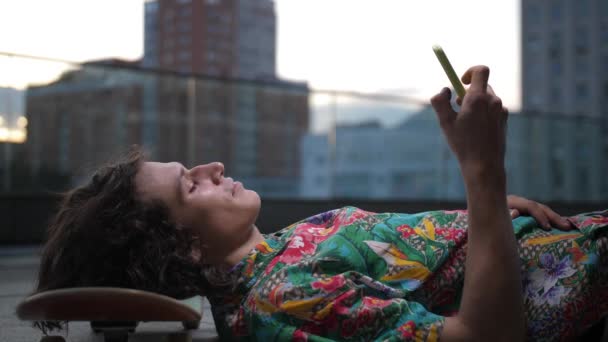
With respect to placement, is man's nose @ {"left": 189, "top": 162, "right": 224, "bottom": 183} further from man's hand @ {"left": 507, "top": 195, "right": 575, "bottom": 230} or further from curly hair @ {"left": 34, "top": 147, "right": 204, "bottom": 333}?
man's hand @ {"left": 507, "top": 195, "right": 575, "bottom": 230}

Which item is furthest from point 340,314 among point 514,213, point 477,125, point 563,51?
point 563,51

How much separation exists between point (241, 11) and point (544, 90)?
22.3m

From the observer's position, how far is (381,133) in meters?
8.16

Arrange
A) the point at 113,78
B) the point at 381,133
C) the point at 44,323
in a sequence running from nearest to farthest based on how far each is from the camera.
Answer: the point at 44,323 → the point at 113,78 → the point at 381,133

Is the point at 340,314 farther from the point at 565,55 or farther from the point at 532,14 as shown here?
the point at 565,55

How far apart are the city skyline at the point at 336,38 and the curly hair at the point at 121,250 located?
1.86 m

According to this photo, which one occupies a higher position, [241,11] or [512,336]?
[241,11]

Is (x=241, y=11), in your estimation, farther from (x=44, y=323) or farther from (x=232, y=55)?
(x=44, y=323)

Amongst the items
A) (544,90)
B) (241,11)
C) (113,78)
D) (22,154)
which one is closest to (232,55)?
(241,11)

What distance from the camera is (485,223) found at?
1.18m

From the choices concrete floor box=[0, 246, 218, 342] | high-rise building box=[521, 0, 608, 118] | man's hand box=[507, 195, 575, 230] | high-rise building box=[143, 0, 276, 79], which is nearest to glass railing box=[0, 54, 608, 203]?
high-rise building box=[143, 0, 276, 79]

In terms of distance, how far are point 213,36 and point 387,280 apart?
1443cm

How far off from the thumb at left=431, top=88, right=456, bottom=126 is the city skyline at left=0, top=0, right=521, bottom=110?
1.84 m

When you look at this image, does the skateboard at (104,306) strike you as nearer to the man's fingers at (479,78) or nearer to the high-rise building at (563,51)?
the man's fingers at (479,78)
